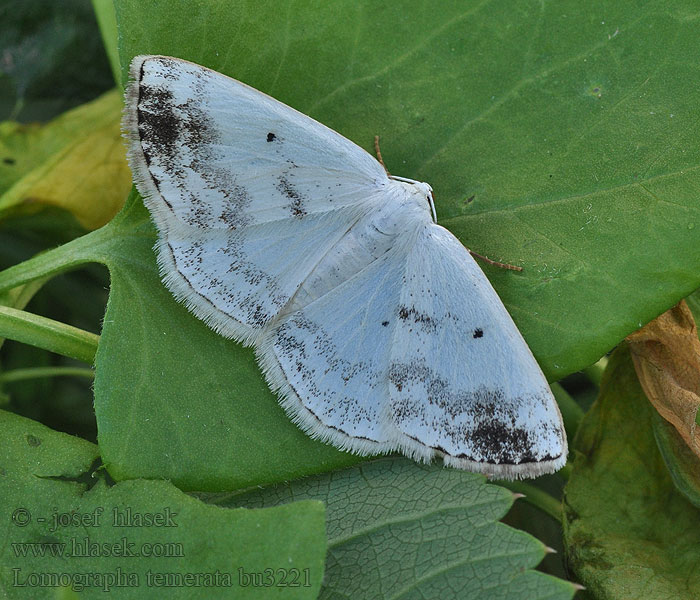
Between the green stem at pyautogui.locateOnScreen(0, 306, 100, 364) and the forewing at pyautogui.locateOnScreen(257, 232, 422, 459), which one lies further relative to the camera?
the green stem at pyautogui.locateOnScreen(0, 306, 100, 364)

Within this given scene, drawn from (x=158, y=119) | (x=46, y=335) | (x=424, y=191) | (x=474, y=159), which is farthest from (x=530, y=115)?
(x=46, y=335)

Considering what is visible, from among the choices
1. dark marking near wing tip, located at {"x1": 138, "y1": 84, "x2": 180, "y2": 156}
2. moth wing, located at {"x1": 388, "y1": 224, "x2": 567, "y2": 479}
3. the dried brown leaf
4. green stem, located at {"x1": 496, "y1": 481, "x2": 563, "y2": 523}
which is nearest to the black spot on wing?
moth wing, located at {"x1": 388, "y1": 224, "x2": 567, "y2": 479}

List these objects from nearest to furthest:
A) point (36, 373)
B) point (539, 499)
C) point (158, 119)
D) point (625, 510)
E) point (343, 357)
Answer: point (158, 119) → point (343, 357) → point (625, 510) → point (539, 499) → point (36, 373)

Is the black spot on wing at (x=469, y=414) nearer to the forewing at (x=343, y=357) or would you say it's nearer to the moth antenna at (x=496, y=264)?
the forewing at (x=343, y=357)

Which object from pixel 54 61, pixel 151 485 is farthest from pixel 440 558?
pixel 54 61

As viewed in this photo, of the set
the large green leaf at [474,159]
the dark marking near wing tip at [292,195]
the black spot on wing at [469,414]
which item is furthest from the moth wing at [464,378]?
the dark marking near wing tip at [292,195]

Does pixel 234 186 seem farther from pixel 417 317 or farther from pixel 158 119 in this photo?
pixel 417 317

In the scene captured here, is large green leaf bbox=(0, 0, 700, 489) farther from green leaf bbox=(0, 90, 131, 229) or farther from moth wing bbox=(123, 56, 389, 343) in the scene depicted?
green leaf bbox=(0, 90, 131, 229)
